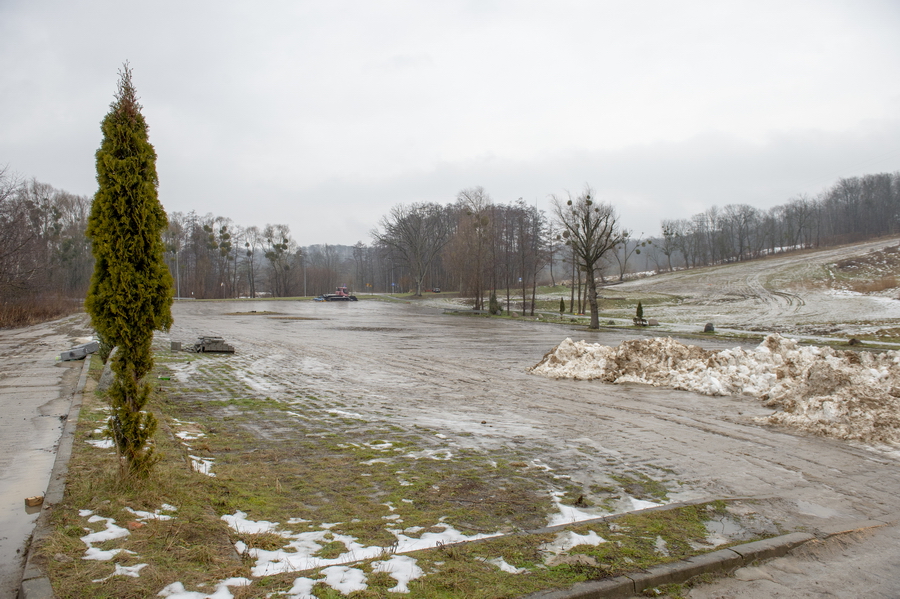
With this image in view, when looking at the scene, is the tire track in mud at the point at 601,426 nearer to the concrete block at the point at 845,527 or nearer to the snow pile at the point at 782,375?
the concrete block at the point at 845,527

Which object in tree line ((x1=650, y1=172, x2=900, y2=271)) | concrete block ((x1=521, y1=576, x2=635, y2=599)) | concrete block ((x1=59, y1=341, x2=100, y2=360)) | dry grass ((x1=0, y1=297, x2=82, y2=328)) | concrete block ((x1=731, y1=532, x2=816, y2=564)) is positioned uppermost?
tree line ((x1=650, y1=172, x2=900, y2=271))

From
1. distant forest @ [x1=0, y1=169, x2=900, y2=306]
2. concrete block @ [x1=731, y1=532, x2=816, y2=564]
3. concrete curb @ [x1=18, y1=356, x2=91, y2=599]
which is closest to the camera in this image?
concrete curb @ [x1=18, y1=356, x2=91, y2=599]

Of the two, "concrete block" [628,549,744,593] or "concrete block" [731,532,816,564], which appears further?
"concrete block" [731,532,816,564]

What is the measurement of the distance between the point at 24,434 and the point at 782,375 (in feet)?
44.9

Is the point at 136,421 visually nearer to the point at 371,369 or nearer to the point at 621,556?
the point at 621,556

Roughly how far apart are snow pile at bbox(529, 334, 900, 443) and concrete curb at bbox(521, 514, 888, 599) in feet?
12.3

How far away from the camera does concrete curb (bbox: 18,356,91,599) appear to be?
329 cm

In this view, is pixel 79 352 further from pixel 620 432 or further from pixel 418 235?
pixel 418 235

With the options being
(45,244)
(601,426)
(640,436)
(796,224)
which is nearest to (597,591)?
(640,436)

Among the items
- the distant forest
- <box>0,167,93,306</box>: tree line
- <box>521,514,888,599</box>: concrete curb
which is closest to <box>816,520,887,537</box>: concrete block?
<box>521,514,888,599</box>: concrete curb

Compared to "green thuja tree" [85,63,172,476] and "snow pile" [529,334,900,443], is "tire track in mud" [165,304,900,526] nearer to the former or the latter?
"snow pile" [529,334,900,443]

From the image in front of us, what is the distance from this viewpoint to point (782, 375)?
425 inches

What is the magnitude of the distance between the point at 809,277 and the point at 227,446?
6850 centimetres

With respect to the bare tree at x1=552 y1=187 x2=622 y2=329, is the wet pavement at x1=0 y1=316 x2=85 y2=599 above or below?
below
